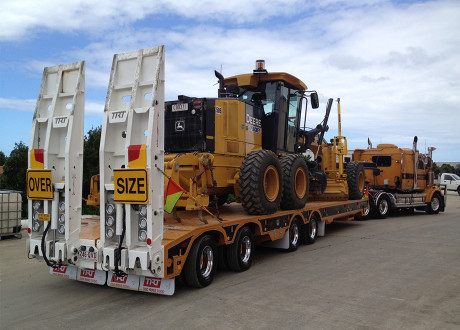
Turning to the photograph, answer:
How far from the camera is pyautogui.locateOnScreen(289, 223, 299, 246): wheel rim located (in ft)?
30.0

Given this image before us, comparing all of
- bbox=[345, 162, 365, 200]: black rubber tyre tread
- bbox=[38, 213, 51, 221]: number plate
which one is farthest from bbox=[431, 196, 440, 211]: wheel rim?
bbox=[38, 213, 51, 221]: number plate

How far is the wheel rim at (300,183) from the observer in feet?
31.1

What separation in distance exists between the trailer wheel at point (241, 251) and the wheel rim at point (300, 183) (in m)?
2.43

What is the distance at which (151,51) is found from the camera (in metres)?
5.41

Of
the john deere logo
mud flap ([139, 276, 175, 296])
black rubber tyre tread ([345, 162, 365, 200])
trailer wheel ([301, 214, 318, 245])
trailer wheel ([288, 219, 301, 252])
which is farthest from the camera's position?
black rubber tyre tread ([345, 162, 365, 200])

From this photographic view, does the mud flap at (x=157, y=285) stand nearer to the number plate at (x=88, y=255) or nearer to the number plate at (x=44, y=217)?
the number plate at (x=88, y=255)

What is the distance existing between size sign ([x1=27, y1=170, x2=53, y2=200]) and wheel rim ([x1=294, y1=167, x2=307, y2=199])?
5481 mm

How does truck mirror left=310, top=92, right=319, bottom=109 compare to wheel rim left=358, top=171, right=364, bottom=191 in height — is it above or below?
above

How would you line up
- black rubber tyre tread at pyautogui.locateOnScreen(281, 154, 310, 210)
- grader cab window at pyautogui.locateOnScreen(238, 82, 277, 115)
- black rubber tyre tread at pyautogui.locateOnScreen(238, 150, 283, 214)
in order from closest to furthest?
black rubber tyre tread at pyautogui.locateOnScreen(238, 150, 283, 214) → black rubber tyre tread at pyautogui.locateOnScreen(281, 154, 310, 210) → grader cab window at pyautogui.locateOnScreen(238, 82, 277, 115)

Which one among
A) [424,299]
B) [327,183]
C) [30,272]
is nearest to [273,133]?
[327,183]

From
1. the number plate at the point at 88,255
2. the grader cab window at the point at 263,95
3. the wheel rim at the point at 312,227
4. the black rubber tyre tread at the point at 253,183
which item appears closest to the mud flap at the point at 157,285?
the number plate at the point at 88,255

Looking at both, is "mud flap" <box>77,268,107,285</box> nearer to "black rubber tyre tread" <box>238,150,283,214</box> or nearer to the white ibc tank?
"black rubber tyre tread" <box>238,150,283,214</box>

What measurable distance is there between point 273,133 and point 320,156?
4033 mm

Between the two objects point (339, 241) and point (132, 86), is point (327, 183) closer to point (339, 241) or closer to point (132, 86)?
point (339, 241)
